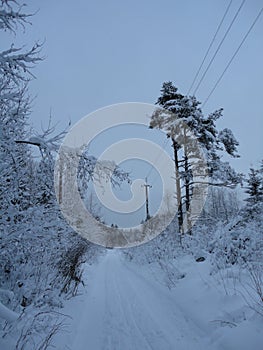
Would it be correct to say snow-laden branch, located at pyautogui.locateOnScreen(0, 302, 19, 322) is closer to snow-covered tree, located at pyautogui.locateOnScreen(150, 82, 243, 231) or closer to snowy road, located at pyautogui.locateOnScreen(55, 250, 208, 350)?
snowy road, located at pyautogui.locateOnScreen(55, 250, 208, 350)

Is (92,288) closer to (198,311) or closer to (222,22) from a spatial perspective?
(198,311)

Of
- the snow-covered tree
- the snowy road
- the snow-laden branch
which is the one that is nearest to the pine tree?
the snow-covered tree

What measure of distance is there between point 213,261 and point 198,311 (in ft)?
7.75

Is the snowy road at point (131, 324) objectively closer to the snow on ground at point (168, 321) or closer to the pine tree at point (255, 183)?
the snow on ground at point (168, 321)

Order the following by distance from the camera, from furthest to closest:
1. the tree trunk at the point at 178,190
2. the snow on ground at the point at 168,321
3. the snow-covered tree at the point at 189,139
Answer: the tree trunk at the point at 178,190 → the snow-covered tree at the point at 189,139 → the snow on ground at the point at 168,321

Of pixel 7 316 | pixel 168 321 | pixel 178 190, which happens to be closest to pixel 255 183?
pixel 178 190

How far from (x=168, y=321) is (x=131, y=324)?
79 centimetres

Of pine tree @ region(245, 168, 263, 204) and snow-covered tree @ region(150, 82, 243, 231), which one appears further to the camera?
pine tree @ region(245, 168, 263, 204)

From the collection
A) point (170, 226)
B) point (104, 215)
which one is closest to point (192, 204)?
point (170, 226)

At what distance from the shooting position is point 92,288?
29.3 feet

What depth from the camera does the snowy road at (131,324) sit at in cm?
385

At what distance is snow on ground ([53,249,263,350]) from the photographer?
12.0 ft

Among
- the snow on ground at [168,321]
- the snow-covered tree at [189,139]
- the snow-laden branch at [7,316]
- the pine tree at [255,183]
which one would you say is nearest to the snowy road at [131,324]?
the snow on ground at [168,321]

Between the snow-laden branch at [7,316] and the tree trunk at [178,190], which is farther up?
the tree trunk at [178,190]
